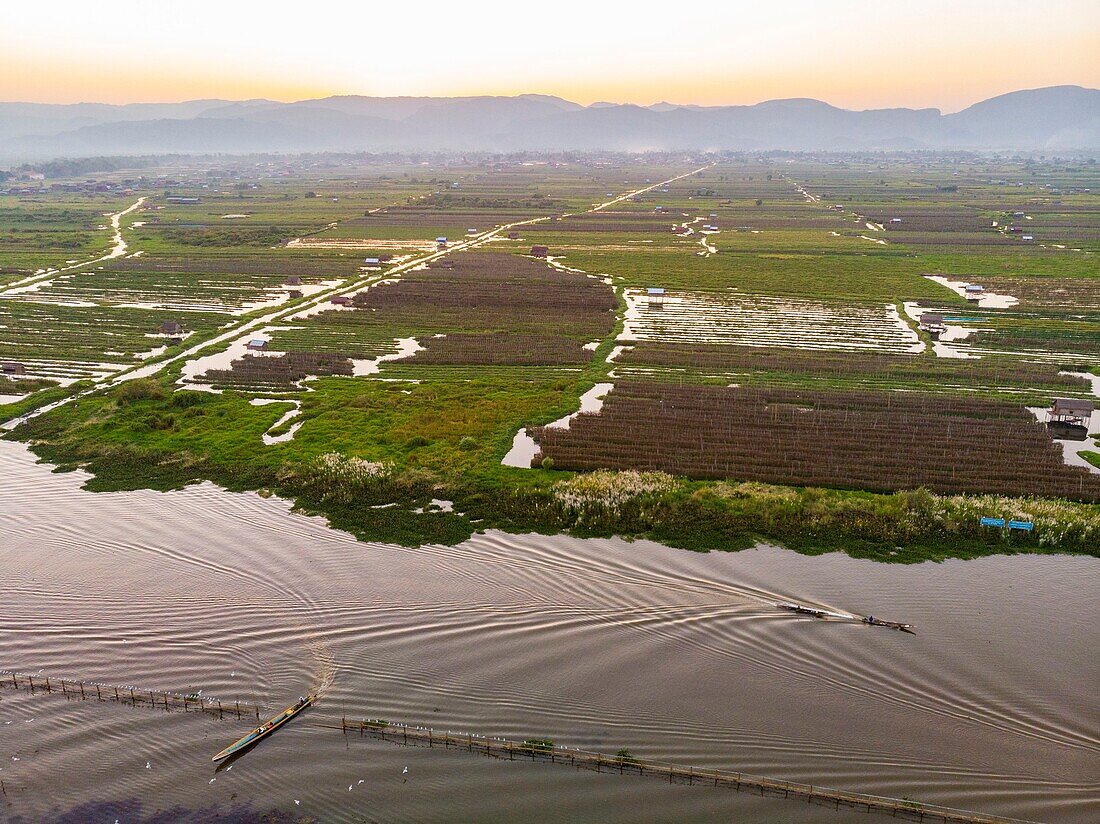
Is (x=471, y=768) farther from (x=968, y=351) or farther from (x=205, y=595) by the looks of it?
(x=968, y=351)

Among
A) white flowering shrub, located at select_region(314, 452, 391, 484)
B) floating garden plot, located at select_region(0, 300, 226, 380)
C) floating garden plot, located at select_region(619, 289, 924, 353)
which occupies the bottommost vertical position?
white flowering shrub, located at select_region(314, 452, 391, 484)

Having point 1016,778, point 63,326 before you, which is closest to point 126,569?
point 1016,778

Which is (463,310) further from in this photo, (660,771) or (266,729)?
(660,771)

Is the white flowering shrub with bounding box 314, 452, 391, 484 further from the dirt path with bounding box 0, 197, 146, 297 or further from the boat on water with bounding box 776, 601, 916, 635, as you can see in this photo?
the dirt path with bounding box 0, 197, 146, 297

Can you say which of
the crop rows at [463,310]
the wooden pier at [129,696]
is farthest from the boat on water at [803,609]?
the crop rows at [463,310]

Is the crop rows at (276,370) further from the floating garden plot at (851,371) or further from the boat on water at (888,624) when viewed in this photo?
the boat on water at (888,624)

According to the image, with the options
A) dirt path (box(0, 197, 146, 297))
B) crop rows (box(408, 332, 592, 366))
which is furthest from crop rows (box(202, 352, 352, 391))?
dirt path (box(0, 197, 146, 297))

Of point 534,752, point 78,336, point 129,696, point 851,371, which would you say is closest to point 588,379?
point 851,371
